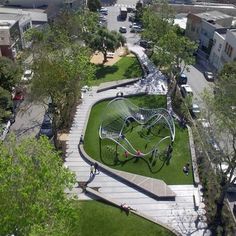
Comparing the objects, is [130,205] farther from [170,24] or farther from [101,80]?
[170,24]

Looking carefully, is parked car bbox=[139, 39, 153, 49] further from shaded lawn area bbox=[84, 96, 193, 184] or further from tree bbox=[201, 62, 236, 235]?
tree bbox=[201, 62, 236, 235]

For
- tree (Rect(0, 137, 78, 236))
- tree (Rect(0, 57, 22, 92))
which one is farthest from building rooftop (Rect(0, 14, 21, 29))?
tree (Rect(0, 137, 78, 236))

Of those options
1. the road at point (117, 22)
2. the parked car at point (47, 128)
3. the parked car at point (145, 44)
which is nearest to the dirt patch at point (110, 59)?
the parked car at point (145, 44)

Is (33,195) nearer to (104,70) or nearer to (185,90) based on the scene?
(185,90)

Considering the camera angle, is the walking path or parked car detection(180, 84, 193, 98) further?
parked car detection(180, 84, 193, 98)

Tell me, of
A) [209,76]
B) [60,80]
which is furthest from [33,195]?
[209,76]

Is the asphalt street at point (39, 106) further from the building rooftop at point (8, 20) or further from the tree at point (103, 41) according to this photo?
the building rooftop at point (8, 20)

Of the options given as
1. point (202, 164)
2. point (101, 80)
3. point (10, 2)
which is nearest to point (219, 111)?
point (202, 164)
